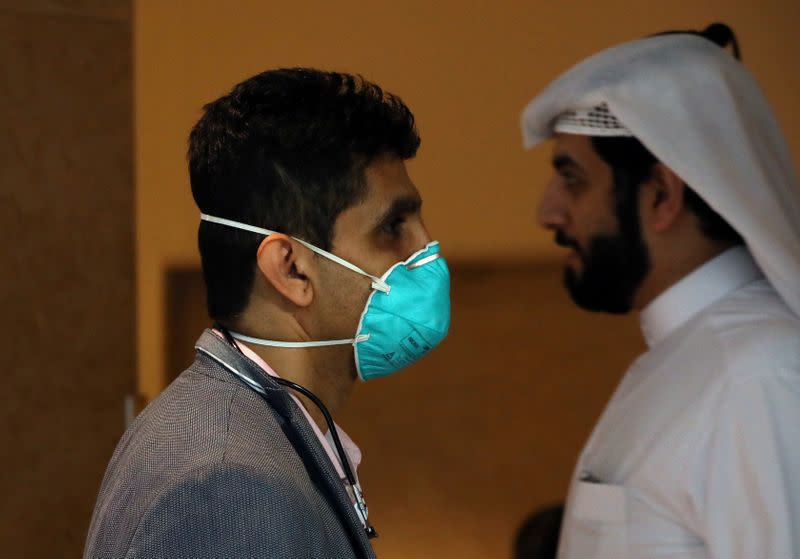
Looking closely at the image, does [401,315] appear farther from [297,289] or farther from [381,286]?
[297,289]

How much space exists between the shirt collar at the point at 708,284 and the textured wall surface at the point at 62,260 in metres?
1.41

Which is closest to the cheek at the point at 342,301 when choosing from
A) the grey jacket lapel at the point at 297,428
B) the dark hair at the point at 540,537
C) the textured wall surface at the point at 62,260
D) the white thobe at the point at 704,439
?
the grey jacket lapel at the point at 297,428

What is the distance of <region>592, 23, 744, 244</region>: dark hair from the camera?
1892mm

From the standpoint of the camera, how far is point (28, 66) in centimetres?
248

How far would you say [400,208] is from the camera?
1.23m

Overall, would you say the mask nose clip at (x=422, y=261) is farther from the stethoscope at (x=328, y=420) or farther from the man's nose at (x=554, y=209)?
the man's nose at (x=554, y=209)

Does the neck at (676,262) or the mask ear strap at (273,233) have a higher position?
the mask ear strap at (273,233)

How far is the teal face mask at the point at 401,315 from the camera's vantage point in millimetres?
1271

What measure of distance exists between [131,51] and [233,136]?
5.34 feet

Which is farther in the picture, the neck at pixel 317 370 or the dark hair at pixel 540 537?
the dark hair at pixel 540 537

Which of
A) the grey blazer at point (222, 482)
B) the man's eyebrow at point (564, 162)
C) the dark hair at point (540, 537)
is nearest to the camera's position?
the grey blazer at point (222, 482)

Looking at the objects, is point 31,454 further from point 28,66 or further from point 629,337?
point 629,337

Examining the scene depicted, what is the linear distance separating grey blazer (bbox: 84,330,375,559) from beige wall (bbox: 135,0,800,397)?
5.77 ft

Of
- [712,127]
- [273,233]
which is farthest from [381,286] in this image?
[712,127]
